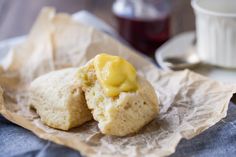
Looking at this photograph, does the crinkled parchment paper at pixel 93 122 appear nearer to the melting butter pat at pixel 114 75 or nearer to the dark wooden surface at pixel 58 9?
the melting butter pat at pixel 114 75

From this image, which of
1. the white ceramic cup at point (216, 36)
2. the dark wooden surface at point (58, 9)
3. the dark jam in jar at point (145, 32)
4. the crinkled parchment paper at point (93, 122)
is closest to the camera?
the crinkled parchment paper at point (93, 122)

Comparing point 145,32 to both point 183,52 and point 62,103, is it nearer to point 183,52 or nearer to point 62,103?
point 183,52

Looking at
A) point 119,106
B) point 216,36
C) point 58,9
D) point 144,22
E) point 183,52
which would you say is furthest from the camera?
point 58,9

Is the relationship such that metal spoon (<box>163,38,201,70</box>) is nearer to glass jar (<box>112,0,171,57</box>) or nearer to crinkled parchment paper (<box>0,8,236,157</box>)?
crinkled parchment paper (<box>0,8,236,157</box>)

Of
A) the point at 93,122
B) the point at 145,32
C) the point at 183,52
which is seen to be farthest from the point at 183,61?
the point at 93,122

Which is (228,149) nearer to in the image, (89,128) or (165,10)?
(89,128)

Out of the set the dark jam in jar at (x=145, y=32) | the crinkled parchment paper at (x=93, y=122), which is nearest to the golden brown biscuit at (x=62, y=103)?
the crinkled parchment paper at (x=93, y=122)

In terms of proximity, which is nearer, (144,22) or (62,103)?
(62,103)

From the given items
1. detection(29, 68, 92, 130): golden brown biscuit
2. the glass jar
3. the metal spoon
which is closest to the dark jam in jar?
the glass jar
